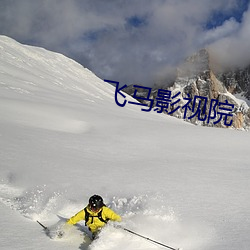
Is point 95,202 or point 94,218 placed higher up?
point 95,202

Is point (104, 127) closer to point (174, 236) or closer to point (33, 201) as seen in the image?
point (33, 201)

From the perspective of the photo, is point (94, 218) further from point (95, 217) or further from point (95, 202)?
point (95, 202)

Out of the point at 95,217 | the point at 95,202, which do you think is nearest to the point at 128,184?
the point at 95,217

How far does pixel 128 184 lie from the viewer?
7555mm

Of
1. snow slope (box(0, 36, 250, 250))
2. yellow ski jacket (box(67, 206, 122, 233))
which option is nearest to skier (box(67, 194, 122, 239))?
yellow ski jacket (box(67, 206, 122, 233))

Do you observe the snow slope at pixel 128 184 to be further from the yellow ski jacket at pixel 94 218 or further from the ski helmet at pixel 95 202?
the ski helmet at pixel 95 202

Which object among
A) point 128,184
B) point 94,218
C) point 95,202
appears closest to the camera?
point 95,202

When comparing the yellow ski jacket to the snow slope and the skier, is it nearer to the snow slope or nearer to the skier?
the skier

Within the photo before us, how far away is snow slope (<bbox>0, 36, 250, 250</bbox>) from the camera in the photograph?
17.1 feet

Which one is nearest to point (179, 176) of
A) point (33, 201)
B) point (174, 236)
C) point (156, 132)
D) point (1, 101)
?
point (174, 236)

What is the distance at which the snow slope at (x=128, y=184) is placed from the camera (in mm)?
5211

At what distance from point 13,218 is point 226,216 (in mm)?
4049

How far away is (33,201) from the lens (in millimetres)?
6613

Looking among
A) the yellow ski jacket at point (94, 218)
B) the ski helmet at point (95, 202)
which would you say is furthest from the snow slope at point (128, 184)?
the ski helmet at point (95, 202)
